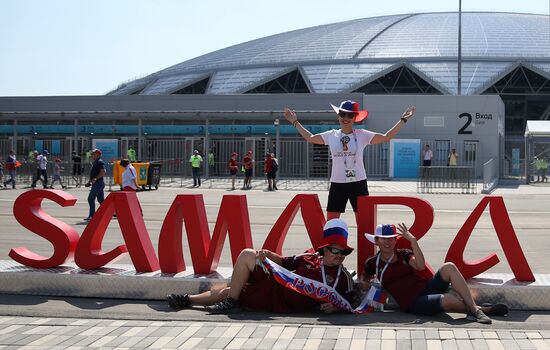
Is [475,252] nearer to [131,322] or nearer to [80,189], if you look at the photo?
[131,322]

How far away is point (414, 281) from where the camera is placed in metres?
6.41

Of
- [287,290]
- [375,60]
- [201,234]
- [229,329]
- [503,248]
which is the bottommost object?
[229,329]

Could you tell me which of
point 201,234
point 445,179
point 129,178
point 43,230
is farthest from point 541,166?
point 43,230

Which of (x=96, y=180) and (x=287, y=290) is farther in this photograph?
(x=96, y=180)

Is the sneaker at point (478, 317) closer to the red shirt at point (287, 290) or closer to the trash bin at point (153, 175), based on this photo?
the red shirt at point (287, 290)

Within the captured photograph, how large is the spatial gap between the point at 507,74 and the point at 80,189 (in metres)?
31.5

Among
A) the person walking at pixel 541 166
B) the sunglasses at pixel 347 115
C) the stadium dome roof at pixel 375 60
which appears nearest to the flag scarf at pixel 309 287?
the sunglasses at pixel 347 115

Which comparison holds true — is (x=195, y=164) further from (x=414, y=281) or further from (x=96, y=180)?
(x=414, y=281)

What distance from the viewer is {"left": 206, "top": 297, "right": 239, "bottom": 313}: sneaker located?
6.36 m

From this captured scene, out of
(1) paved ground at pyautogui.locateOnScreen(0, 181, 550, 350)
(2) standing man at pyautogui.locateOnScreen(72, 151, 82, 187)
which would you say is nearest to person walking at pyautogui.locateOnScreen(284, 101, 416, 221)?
(1) paved ground at pyautogui.locateOnScreen(0, 181, 550, 350)

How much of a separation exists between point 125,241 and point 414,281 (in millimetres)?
2898

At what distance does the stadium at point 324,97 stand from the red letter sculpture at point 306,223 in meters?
26.3

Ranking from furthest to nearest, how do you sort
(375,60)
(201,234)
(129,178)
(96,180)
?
(375,60), (129,178), (96,180), (201,234)

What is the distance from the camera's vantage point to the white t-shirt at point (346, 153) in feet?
25.3
